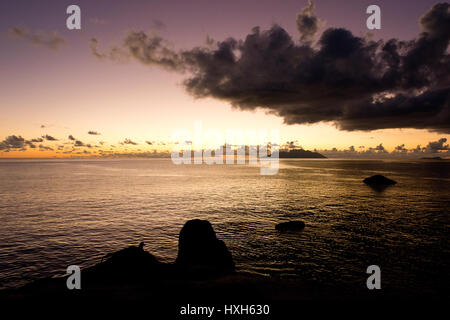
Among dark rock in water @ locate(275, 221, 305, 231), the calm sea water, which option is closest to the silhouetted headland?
the calm sea water

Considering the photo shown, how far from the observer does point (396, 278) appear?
56.3 feet

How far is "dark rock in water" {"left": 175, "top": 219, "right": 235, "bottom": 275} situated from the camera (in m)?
17.3

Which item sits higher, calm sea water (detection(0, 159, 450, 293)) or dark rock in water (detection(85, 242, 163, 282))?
dark rock in water (detection(85, 242, 163, 282))

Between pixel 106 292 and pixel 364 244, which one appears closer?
pixel 106 292

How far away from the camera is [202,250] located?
17969mm

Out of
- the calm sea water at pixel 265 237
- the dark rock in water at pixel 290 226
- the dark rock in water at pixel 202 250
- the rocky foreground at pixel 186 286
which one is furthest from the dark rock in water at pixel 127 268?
the dark rock in water at pixel 290 226

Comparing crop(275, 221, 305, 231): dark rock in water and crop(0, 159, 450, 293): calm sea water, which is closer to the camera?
crop(0, 159, 450, 293): calm sea water

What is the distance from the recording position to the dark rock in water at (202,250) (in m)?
17.3

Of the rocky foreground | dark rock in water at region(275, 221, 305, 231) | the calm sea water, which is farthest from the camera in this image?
dark rock in water at region(275, 221, 305, 231)

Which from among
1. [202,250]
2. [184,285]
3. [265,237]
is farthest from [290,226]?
[184,285]

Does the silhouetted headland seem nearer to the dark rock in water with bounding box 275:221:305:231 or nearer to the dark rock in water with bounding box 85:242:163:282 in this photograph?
the dark rock in water with bounding box 85:242:163:282

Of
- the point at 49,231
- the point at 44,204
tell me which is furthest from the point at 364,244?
the point at 44,204

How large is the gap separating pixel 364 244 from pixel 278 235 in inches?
370
